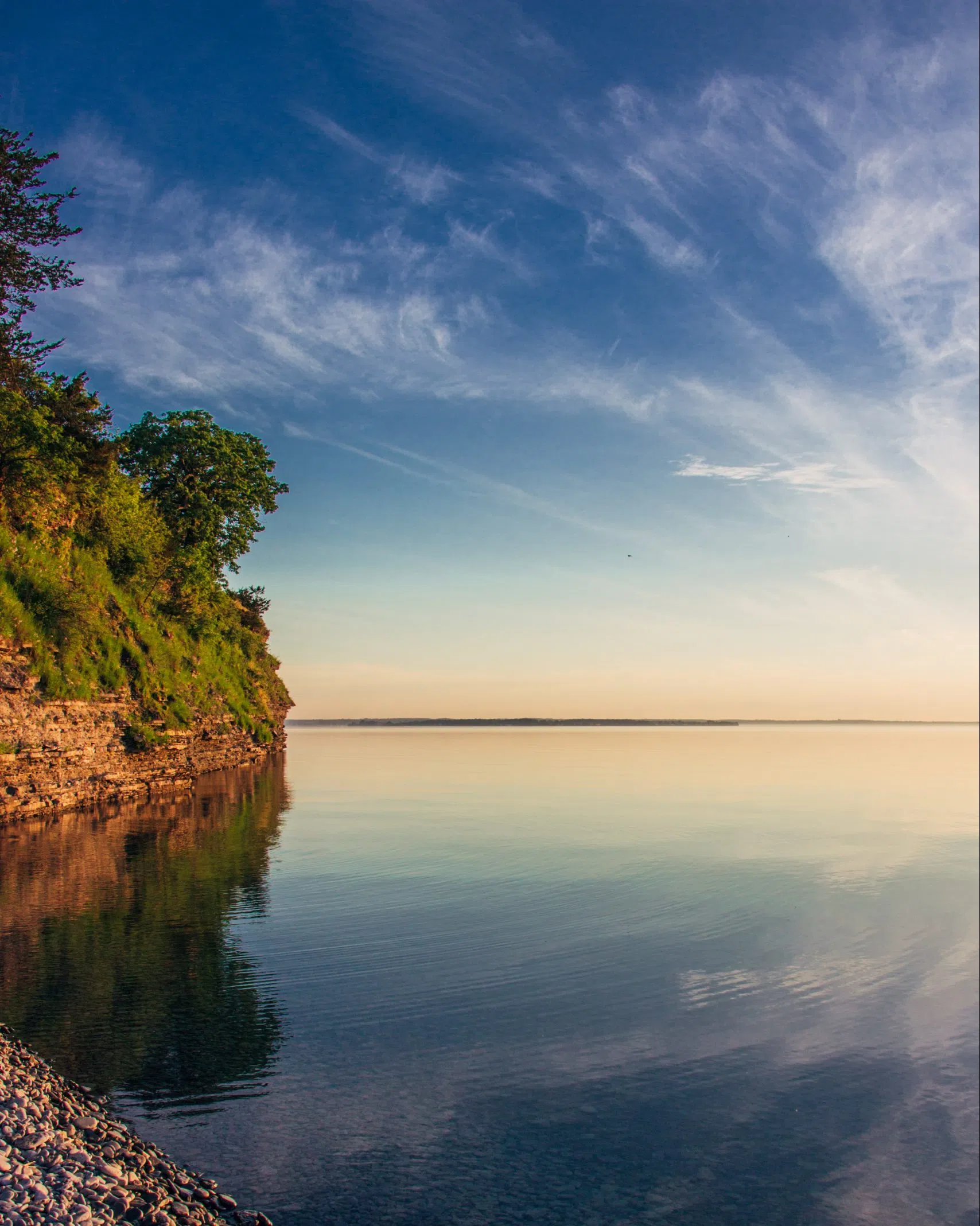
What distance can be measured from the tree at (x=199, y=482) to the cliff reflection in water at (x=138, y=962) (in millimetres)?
27065

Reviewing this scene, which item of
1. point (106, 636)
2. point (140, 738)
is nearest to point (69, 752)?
point (140, 738)

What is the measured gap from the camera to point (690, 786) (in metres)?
54.3

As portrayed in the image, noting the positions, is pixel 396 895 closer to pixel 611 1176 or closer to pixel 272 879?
pixel 272 879

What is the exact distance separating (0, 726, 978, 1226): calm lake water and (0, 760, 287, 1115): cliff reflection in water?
0.07 m

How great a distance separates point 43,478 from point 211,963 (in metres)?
24.0

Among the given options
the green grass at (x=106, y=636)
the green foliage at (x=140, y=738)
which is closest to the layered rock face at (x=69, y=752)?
the green foliage at (x=140, y=738)

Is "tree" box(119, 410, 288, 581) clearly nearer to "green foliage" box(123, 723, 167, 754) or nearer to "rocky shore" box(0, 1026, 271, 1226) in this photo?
"green foliage" box(123, 723, 167, 754)

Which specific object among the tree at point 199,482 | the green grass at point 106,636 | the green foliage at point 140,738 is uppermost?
the tree at point 199,482

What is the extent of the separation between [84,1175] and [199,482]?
164ft

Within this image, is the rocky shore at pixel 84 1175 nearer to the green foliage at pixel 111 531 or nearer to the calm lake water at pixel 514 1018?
the calm lake water at pixel 514 1018

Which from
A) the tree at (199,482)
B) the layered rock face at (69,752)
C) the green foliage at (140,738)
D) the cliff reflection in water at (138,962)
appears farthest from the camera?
the tree at (199,482)

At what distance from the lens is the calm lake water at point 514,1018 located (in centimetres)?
818

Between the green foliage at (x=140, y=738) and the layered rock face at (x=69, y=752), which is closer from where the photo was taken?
the layered rock face at (x=69, y=752)

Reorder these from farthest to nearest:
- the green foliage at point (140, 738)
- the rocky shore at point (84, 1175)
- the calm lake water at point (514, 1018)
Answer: the green foliage at point (140, 738) < the calm lake water at point (514, 1018) < the rocky shore at point (84, 1175)
